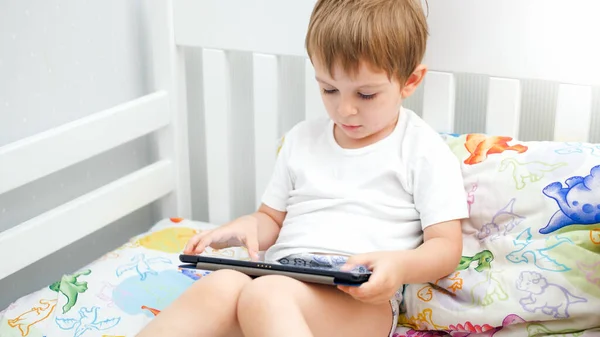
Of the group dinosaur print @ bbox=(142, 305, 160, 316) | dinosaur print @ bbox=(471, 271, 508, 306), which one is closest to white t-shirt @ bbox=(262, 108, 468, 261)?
dinosaur print @ bbox=(471, 271, 508, 306)

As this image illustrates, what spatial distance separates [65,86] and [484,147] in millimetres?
772

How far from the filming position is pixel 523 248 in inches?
47.0

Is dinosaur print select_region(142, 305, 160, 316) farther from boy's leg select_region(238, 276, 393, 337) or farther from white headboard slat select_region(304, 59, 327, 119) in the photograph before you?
white headboard slat select_region(304, 59, 327, 119)

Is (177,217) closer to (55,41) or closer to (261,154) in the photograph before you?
(261,154)

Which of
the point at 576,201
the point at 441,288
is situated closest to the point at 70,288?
the point at 441,288

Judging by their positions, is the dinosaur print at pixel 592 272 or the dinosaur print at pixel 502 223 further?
the dinosaur print at pixel 502 223

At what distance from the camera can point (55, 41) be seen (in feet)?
4.84

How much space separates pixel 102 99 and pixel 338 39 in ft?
2.10

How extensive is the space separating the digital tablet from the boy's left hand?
0.01 metres

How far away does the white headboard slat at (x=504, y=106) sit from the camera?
1357 mm

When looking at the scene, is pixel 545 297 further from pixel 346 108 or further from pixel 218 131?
pixel 218 131

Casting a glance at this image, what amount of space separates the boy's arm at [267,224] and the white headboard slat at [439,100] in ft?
1.04

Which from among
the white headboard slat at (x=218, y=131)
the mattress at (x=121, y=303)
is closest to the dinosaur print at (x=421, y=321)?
the mattress at (x=121, y=303)

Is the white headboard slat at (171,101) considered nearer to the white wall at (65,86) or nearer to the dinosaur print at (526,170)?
the white wall at (65,86)
